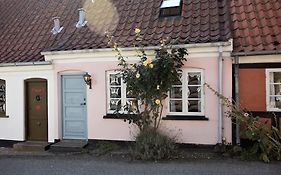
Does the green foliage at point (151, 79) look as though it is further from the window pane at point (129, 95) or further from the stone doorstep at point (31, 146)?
the stone doorstep at point (31, 146)

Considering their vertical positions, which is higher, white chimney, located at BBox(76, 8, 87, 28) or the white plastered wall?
white chimney, located at BBox(76, 8, 87, 28)

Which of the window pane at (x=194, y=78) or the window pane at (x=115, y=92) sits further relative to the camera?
the window pane at (x=115, y=92)

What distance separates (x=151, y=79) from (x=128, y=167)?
7.76ft

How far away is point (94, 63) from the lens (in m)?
11.5

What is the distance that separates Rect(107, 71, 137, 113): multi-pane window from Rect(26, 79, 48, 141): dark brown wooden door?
2516 mm

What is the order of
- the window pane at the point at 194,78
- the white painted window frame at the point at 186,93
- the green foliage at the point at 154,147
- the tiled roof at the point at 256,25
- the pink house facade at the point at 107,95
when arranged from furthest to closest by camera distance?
the window pane at the point at 194,78, the white painted window frame at the point at 186,93, the pink house facade at the point at 107,95, the tiled roof at the point at 256,25, the green foliage at the point at 154,147

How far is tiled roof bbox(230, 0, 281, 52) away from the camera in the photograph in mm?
9984

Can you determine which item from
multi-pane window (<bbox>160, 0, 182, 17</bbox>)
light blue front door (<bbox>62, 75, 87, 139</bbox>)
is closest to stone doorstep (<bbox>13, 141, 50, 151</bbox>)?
light blue front door (<bbox>62, 75, 87, 139</bbox>)

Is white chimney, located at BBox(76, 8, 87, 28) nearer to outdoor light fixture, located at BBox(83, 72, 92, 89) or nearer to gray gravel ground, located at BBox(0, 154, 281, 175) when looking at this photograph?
outdoor light fixture, located at BBox(83, 72, 92, 89)

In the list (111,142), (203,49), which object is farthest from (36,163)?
(203,49)

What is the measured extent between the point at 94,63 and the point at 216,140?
4327 millimetres

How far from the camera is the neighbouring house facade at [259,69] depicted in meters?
9.91

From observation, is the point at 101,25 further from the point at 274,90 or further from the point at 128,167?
the point at 274,90

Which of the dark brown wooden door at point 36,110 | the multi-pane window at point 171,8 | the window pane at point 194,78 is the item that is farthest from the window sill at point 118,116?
the multi-pane window at point 171,8
